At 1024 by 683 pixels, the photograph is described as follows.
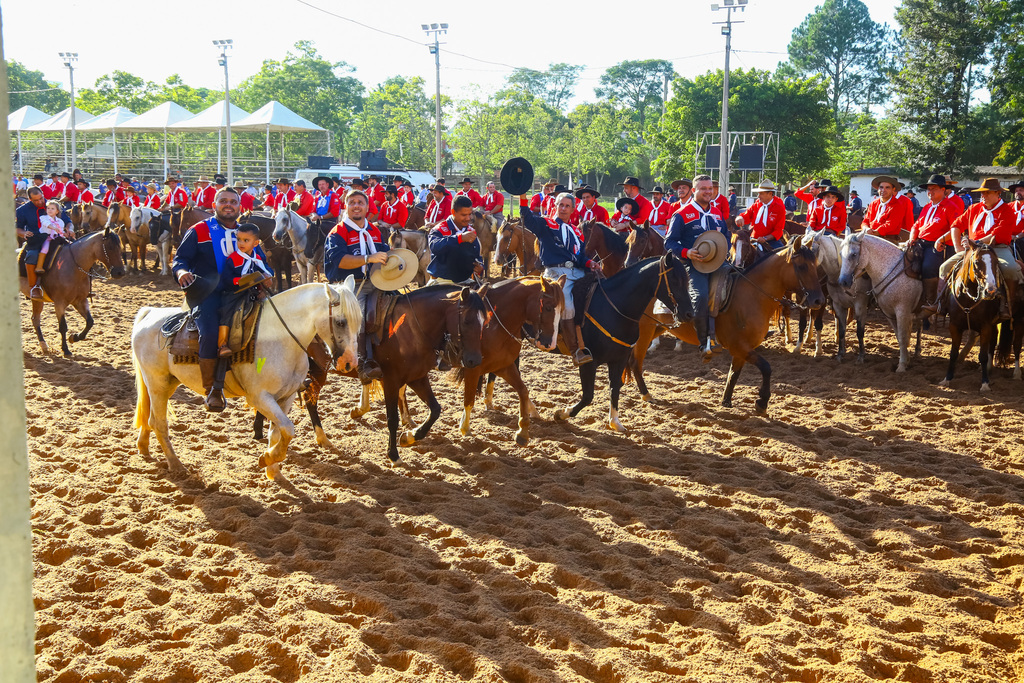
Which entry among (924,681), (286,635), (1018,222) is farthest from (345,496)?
(1018,222)

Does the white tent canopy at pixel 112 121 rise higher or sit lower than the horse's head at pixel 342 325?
higher

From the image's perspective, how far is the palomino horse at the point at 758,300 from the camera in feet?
32.4

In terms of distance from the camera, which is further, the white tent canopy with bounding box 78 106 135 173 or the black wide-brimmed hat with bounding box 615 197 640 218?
the white tent canopy with bounding box 78 106 135 173

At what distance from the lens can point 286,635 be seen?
472cm

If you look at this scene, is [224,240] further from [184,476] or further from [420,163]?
[420,163]

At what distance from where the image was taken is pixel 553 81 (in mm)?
100500

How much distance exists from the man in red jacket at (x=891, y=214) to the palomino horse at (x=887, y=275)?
4.35ft

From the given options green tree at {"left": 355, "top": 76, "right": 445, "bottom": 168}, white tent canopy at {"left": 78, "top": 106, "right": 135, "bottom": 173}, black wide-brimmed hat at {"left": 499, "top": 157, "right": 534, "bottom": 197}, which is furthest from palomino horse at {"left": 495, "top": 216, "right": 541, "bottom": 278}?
green tree at {"left": 355, "top": 76, "right": 445, "bottom": 168}

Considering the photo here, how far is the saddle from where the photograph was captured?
6.80 meters

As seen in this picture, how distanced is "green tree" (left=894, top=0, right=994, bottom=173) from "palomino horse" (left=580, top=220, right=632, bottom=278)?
25.7 meters

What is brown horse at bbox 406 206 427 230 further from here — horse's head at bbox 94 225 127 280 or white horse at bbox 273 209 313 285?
horse's head at bbox 94 225 127 280

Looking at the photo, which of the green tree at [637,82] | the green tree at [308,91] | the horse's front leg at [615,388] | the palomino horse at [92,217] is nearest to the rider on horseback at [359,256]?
the horse's front leg at [615,388]

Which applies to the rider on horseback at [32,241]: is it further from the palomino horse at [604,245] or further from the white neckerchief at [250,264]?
the palomino horse at [604,245]

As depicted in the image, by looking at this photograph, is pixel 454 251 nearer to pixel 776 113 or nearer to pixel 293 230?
pixel 293 230
